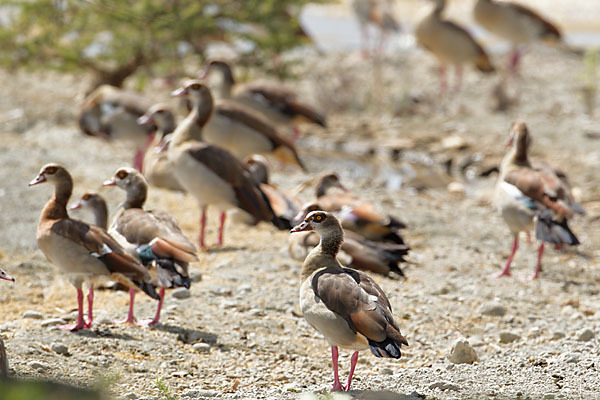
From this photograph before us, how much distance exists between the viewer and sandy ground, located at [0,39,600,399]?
19.4 feet

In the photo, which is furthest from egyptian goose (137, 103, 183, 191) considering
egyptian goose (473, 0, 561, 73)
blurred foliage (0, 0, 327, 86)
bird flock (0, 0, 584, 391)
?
egyptian goose (473, 0, 561, 73)

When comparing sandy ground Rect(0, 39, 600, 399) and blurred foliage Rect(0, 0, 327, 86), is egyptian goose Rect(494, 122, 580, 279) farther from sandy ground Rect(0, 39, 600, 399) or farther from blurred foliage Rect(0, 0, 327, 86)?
blurred foliage Rect(0, 0, 327, 86)

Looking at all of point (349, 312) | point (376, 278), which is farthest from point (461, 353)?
point (376, 278)

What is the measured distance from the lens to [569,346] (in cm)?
670

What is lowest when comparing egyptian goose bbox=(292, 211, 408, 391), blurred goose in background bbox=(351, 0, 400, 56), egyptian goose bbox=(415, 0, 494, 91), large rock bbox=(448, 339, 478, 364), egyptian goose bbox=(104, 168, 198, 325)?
blurred goose in background bbox=(351, 0, 400, 56)

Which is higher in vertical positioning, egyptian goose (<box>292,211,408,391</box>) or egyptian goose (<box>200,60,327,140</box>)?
egyptian goose (<box>292,211,408,391</box>)

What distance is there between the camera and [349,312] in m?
5.41

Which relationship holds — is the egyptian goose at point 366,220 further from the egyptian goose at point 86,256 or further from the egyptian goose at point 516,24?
the egyptian goose at point 516,24

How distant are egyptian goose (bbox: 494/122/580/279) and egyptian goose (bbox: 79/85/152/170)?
468 cm

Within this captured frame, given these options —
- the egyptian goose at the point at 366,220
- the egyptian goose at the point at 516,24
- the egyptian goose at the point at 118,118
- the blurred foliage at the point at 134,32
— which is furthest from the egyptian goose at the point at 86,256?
the egyptian goose at the point at 516,24

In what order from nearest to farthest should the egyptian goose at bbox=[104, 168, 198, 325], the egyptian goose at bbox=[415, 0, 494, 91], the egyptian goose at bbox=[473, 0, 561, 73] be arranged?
the egyptian goose at bbox=[104, 168, 198, 325] < the egyptian goose at bbox=[415, 0, 494, 91] < the egyptian goose at bbox=[473, 0, 561, 73]

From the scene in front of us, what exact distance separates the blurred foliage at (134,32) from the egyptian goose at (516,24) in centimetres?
332

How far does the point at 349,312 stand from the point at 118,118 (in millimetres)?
6727

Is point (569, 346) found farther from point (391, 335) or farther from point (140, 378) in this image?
point (140, 378)
